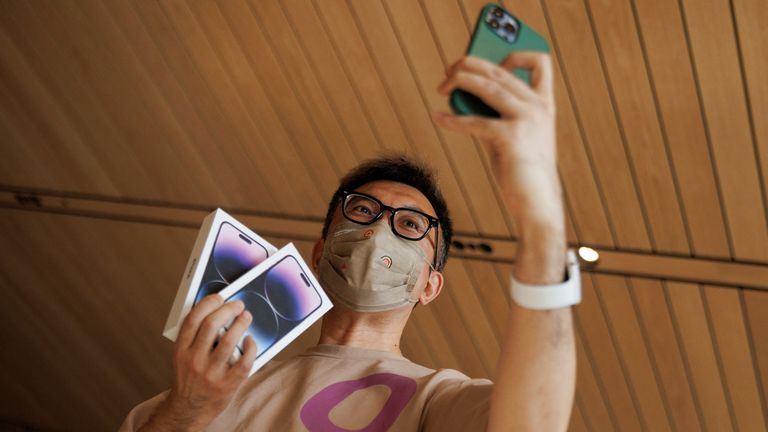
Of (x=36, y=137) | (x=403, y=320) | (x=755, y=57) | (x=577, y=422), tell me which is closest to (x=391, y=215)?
(x=403, y=320)

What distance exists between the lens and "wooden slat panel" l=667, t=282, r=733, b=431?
352 centimetres

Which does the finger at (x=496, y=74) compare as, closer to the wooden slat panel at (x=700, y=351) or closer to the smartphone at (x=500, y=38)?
the smartphone at (x=500, y=38)

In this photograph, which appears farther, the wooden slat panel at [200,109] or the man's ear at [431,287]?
the wooden slat panel at [200,109]

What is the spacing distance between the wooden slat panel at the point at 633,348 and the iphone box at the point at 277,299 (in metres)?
1.99

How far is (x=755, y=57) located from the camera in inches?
112

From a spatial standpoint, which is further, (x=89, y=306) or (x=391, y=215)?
(x=89, y=306)

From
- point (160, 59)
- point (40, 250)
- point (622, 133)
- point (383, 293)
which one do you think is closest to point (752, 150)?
point (622, 133)

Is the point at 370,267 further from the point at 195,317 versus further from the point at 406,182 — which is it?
the point at 195,317

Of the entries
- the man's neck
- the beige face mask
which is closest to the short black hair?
the beige face mask

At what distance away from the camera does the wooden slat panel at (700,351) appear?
11.5 feet

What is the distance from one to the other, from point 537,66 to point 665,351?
8.51 feet

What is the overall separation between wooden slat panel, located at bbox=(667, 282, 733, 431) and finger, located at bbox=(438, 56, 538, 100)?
241cm

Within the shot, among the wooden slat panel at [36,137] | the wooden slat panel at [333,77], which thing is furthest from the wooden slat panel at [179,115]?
the wooden slat panel at [333,77]

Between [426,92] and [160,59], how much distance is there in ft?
4.29
